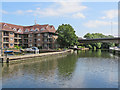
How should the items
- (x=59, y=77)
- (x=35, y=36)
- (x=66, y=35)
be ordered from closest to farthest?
(x=59, y=77)
(x=66, y=35)
(x=35, y=36)

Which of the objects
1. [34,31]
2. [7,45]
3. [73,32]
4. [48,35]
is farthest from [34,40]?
[73,32]

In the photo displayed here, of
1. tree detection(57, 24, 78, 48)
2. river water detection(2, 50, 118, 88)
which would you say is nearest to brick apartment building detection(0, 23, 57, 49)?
tree detection(57, 24, 78, 48)

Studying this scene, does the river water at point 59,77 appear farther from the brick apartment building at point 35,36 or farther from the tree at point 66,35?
the brick apartment building at point 35,36

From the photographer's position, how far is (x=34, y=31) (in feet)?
254

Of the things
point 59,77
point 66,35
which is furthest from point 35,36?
point 59,77

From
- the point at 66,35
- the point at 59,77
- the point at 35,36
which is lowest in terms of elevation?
the point at 59,77

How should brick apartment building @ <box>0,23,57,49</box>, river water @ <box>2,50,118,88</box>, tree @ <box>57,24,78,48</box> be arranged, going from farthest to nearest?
brick apartment building @ <box>0,23,57,49</box> → tree @ <box>57,24,78,48</box> → river water @ <box>2,50,118,88</box>

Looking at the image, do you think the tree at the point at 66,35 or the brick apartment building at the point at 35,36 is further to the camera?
the brick apartment building at the point at 35,36

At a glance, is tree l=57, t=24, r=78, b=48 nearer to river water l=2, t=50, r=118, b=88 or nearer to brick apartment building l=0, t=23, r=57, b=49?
brick apartment building l=0, t=23, r=57, b=49

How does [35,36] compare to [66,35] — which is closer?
[66,35]

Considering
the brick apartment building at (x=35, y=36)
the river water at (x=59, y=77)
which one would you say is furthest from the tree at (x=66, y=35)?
the river water at (x=59, y=77)

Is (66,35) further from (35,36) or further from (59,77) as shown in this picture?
(59,77)

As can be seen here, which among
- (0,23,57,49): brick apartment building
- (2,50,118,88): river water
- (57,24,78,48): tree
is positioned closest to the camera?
(2,50,118,88): river water

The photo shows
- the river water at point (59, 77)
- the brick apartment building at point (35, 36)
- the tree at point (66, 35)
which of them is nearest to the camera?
the river water at point (59, 77)
